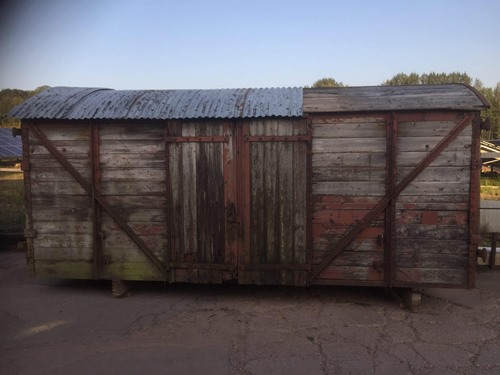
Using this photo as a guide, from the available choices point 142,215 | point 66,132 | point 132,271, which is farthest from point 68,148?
point 132,271

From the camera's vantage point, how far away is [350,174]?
5906mm

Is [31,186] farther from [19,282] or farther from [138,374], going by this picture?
[138,374]

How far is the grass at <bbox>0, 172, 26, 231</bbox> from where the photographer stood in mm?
10617

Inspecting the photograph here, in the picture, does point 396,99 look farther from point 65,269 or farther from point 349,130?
point 65,269

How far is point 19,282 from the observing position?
7254 millimetres

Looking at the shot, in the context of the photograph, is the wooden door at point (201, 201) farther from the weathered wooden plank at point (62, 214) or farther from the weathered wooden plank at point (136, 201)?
the weathered wooden plank at point (62, 214)

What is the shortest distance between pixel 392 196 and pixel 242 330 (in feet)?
9.20

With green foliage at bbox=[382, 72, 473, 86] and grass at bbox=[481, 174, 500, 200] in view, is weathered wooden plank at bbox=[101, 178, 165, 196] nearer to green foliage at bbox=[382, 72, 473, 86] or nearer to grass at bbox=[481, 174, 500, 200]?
grass at bbox=[481, 174, 500, 200]

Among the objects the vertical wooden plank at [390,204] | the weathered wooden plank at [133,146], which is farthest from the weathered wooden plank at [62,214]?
the vertical wooden plank at [390,204]

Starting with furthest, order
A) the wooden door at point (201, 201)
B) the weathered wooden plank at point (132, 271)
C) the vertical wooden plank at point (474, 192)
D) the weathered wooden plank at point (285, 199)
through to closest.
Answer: the weathered wooden plank at point (132, 271), the wooden door at point (201, 201), the weathered wooden plank at point (285, 199), the vertical wooden plank at point (474, 192)

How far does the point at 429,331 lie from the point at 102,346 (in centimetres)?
410

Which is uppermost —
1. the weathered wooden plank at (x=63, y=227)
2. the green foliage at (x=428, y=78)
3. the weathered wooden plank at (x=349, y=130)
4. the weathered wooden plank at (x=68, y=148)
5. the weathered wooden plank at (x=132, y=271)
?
the green foliage at (x=428, y=78)

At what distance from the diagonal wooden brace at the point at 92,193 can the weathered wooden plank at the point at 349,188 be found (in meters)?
2.72

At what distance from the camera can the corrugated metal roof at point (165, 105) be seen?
6.04m
